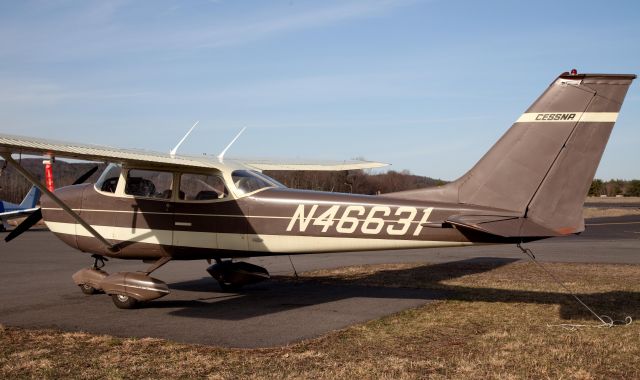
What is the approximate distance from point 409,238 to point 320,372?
121 inches

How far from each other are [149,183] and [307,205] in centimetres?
271

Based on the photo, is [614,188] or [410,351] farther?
[614,188]

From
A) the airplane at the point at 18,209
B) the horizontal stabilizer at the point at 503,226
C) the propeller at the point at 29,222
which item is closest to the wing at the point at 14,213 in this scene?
the airplane at the point at 18,209

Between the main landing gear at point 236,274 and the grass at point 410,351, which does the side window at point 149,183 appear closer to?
the main landing gear at point 236,274

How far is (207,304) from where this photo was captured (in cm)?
921

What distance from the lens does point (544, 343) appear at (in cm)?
630

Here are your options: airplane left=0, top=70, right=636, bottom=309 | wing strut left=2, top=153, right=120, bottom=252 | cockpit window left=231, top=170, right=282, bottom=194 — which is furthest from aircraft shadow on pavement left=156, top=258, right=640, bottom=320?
cockpit window left=231, top=170, right=282, bottom=194

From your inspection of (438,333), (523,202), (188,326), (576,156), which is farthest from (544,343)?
(188,326)

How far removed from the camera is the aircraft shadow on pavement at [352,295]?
8.46 meters

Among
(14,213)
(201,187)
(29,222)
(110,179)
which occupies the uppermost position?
(110,179)

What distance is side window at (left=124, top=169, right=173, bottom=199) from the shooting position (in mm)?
9320

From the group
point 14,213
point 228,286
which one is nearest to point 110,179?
point 228,286

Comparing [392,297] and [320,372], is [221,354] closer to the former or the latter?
[320,372]

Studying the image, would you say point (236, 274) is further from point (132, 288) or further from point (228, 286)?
point (132, 288)
